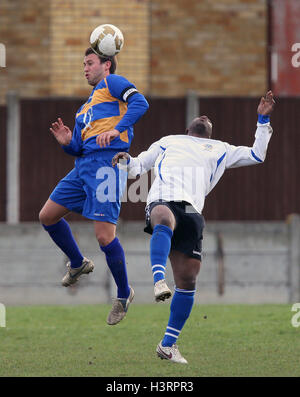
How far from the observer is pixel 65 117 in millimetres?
19234

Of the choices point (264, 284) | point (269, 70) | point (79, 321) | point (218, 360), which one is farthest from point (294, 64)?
point (218, 360)

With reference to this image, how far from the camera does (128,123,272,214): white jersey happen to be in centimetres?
937

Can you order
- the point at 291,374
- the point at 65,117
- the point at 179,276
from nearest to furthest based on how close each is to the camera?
the point at 291,374
the point at 179,276
the point at 65,117

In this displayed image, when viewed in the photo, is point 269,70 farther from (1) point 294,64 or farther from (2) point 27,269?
(2) point 27,269

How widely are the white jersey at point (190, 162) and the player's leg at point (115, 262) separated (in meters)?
0.48

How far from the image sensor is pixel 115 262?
31.1 ft

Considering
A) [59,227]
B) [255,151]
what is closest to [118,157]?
[59,227]

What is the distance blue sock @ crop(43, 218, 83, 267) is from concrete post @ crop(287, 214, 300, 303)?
663cm

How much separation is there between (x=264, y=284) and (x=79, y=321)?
379 cm

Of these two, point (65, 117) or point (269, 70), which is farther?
point (269, 70)

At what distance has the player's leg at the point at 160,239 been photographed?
8.78 meters
